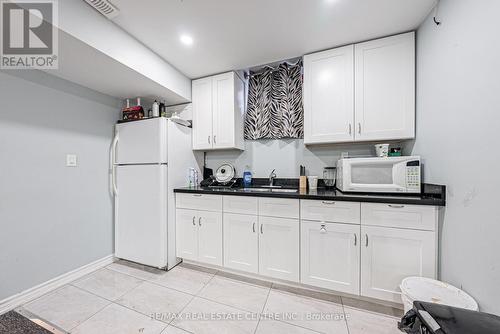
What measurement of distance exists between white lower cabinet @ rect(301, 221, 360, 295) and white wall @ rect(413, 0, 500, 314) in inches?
23.0

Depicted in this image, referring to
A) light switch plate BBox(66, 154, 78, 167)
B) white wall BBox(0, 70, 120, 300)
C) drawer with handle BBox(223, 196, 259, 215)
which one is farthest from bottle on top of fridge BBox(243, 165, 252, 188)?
light switch plate BBox(66, 154, 78, 167)

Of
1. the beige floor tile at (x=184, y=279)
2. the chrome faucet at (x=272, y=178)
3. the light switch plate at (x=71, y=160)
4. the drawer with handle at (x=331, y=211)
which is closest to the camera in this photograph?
the drawer with handle at (x=331, y=211)

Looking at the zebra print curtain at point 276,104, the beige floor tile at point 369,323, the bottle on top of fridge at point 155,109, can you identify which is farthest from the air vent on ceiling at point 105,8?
the beige floor tile at point 369,323

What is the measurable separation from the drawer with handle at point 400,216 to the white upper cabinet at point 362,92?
67 centimetres

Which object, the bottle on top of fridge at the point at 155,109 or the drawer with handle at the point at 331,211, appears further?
the bottle on top of fridge at the point at 155,109

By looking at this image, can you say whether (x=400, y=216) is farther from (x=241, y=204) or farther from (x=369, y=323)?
(x=241, y=204)

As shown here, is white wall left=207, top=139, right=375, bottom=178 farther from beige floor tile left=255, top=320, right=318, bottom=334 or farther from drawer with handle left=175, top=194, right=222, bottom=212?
beige floor tile left=255, top=320, right=318, bottom=334

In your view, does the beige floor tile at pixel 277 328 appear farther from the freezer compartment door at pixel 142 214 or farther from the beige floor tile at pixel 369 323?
the freezer compartment door at pixel 142 214

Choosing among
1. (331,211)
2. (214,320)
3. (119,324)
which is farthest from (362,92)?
(119,324)

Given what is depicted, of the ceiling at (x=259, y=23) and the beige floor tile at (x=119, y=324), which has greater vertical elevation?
the ceiling at (x=259, y=23)

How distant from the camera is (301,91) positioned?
2.30 metres

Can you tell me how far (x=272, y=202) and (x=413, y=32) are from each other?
6.48 feet

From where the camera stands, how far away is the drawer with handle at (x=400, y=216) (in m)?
1.39

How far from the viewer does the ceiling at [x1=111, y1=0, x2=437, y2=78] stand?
4.65ft
